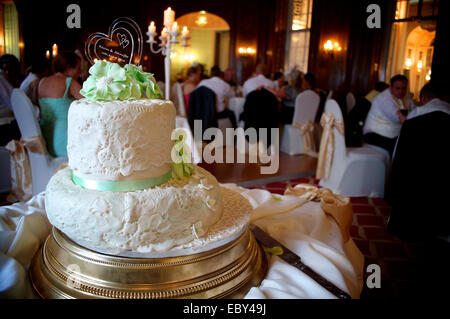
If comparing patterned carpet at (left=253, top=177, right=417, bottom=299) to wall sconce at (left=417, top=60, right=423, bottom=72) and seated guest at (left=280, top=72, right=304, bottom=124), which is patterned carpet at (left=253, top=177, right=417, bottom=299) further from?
wall sconce at (left=417, top=60, right=423, bottom=72)

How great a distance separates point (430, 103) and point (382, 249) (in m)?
1.56

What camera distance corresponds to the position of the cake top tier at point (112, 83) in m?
1.37

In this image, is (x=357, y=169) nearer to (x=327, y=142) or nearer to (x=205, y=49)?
(x=327, y=142)

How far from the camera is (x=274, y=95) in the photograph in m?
6.96

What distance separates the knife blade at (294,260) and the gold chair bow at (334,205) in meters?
0.64

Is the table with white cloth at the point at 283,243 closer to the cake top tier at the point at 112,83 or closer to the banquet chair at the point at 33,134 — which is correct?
the cake top tier at the point at 112,83

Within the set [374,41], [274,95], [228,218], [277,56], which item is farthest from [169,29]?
[277,56]

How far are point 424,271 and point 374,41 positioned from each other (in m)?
8.03

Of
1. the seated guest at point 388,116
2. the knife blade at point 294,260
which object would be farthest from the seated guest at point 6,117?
the seated guest at point 388,116

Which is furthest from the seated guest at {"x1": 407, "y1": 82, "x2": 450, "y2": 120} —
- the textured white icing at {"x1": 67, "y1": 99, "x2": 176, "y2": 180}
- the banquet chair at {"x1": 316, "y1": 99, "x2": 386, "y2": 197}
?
the textured white icing at {"x1": 67, "y1": 99, "x2": 176, "y2": 180}

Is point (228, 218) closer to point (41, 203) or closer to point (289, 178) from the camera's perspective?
point (41, 203)

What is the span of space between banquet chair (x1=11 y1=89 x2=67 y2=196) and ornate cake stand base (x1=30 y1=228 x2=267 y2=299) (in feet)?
7.70

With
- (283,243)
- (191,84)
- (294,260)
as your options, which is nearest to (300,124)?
(191,84)

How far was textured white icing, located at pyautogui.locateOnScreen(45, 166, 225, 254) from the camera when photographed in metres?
1.32
